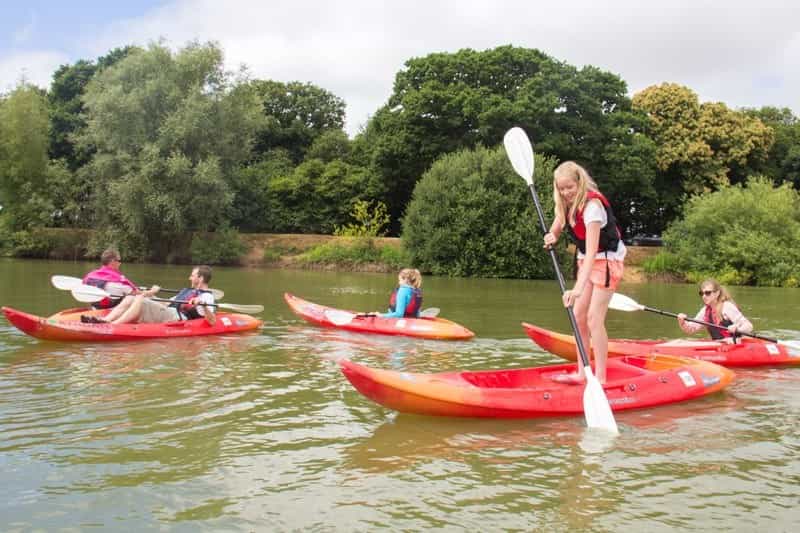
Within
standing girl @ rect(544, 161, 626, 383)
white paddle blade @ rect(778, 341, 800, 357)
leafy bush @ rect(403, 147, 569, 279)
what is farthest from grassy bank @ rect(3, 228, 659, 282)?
standing girl @ rect(544, 161, 626, 383)

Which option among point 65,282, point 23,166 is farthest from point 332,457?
point 23,166

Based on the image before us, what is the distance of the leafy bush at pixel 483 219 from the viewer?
27.2 m

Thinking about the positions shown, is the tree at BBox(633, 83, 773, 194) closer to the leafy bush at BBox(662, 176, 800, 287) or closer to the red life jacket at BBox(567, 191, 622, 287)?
the leafy bush at BBox(662, 176, 800, 287)

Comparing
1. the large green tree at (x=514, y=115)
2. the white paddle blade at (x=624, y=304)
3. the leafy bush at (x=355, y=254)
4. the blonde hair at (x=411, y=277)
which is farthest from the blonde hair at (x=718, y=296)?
the large green tree at (x=514, y=115)

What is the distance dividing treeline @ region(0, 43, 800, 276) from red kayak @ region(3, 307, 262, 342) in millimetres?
18574

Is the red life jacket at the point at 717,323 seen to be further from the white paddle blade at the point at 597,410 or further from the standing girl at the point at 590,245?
the white paddle blade at the point at 597,410

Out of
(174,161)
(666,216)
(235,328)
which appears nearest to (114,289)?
(235,328)

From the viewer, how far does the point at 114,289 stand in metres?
9.25

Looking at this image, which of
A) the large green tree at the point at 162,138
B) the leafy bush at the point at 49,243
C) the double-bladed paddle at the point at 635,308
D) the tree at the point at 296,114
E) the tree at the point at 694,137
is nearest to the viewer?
the double-bladed paddle at the point at 635,308

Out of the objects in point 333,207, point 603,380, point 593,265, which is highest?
point 333,207

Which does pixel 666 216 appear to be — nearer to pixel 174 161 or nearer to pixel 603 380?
pixel 174 161

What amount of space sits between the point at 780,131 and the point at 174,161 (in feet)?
106

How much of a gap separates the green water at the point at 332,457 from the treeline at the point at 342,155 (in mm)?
21171

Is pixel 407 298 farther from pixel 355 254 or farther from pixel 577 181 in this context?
pixel 355 254
